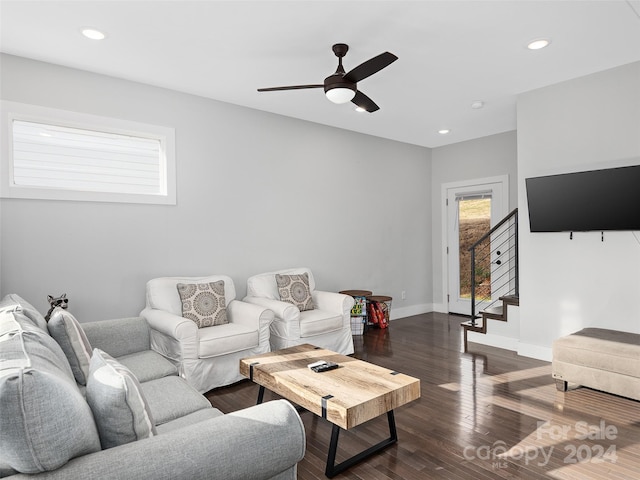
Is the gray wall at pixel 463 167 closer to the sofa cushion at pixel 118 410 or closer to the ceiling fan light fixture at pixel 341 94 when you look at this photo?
the ceiling fan light fixture at pixel 341 94

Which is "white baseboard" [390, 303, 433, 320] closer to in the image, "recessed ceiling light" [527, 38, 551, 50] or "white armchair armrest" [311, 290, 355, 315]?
"white armchair armrest" [311, 290, 355, 315]

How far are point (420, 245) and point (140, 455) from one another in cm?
590

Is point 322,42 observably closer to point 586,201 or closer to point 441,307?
point 586,201

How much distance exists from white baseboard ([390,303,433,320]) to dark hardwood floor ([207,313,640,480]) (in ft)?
6.98

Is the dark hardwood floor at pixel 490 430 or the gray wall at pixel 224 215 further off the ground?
the gray wall at pixel 224 215

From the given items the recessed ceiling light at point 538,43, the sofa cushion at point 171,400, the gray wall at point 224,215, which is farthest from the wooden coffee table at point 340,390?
the recessed ceiling light at point 538,43

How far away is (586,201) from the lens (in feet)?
12.1

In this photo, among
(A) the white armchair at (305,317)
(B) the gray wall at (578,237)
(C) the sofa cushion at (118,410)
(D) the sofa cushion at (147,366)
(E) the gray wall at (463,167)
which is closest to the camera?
(C) the sofa cushion at (118,410)

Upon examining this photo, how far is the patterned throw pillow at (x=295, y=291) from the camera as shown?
4290 millimetres

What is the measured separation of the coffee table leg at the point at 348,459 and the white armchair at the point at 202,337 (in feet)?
4.71

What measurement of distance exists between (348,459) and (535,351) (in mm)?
2816

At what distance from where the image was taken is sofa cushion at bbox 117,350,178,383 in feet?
8.16

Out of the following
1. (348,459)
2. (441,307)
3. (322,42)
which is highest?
(322,42)

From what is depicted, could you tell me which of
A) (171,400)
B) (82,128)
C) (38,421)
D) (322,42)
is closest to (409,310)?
(322,42)
